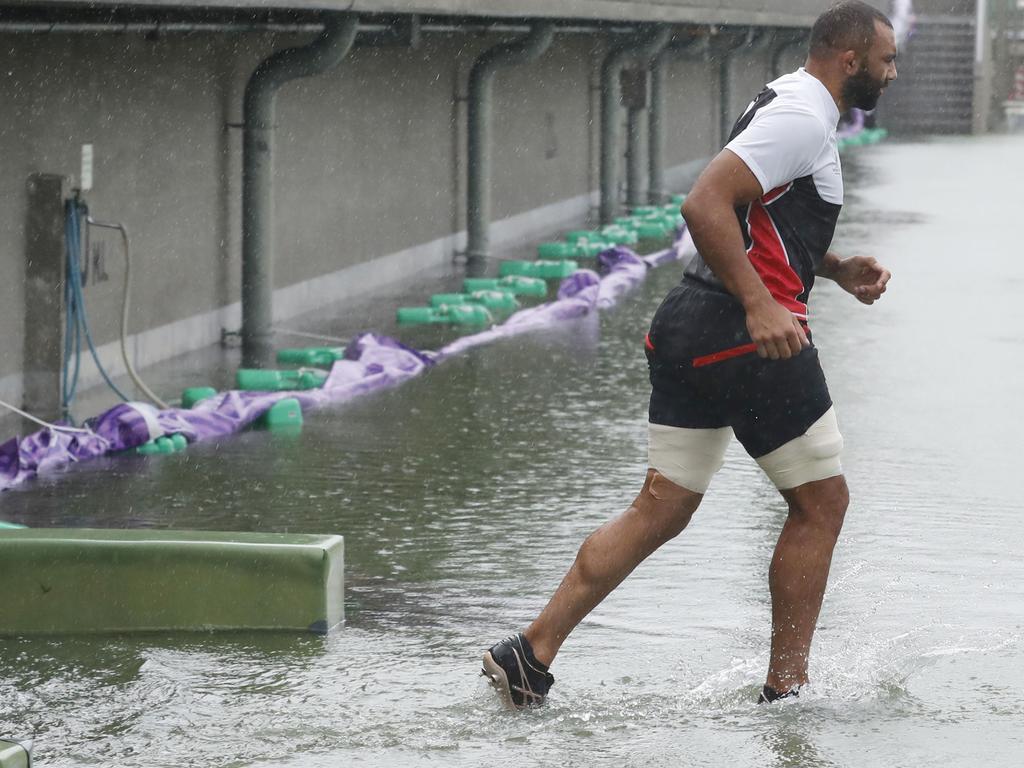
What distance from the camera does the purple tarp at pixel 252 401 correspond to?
8.38 metres

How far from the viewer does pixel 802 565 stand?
16.0 ft

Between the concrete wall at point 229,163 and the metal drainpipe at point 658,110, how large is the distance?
2487 millimetres

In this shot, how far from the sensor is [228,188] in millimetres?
12398

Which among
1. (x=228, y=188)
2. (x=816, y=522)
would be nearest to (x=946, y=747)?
(x=816, y=522)

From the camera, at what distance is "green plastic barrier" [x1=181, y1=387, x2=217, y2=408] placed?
9852 mm

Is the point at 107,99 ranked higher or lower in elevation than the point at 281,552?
higher

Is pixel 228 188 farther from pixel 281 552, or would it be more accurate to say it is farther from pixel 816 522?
pixel 816 522

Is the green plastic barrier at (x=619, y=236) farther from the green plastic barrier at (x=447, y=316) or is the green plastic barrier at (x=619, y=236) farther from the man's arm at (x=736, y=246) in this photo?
the man's arm at (x=736, y=246)

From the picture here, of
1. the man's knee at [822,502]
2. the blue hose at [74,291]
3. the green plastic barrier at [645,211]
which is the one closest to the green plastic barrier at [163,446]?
the blue hose at [74,291]

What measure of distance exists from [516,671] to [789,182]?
1378mm

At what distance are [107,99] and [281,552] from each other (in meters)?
5.64

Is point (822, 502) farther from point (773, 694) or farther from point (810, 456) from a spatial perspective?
point (773, 694)

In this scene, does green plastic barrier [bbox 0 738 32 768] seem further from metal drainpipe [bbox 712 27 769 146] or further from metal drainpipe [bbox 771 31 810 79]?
metal drainpipe [bbox 771 31 810 79]

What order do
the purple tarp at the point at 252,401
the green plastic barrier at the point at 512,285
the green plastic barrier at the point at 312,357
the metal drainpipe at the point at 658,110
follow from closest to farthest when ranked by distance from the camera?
the purple tarp at the point at 252,401
the green plastic barrier at the point at 312,357
the green plastic barrier at the point at 512,285
the metal drainpipe at the point at 658,110
